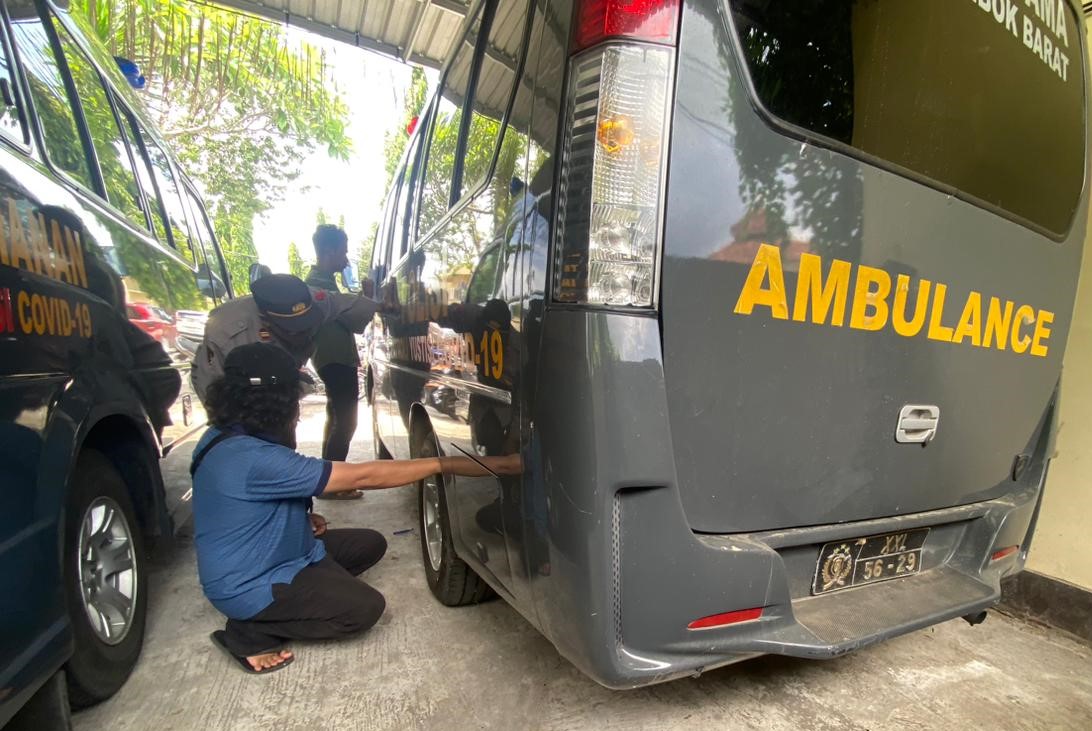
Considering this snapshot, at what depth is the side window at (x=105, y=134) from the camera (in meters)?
2.38

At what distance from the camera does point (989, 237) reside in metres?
1.65

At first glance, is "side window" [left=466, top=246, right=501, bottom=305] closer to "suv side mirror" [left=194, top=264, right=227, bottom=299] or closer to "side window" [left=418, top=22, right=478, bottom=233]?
"side window" [left=418, top=22, right=478, bottom=233]

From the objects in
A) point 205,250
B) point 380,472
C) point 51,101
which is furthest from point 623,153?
point 205,250

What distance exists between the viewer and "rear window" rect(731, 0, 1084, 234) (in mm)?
1314

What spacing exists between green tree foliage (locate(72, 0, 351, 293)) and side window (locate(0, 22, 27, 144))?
1174 mm

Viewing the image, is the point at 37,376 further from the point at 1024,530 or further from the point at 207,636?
the point at 1024,530

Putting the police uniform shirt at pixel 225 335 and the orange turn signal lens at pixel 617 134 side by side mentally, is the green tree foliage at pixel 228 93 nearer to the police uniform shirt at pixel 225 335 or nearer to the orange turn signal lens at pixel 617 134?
the police uniform shirt at pixel 225 335

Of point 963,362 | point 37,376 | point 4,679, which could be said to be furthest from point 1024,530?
point 37,376

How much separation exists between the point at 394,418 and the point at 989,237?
2.80 m

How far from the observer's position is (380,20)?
13.1 feet

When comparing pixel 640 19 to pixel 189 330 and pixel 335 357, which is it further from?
pixel 335 357

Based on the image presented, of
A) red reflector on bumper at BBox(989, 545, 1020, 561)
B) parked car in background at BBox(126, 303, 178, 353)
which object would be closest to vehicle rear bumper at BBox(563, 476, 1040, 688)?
red reflector on bumper at BBox(989, 545, 1020, 561)

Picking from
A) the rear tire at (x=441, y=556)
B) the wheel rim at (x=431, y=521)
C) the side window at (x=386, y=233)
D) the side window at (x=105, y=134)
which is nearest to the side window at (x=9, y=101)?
the side window at (x=105, y=134)

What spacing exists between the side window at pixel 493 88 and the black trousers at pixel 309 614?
1.56m
